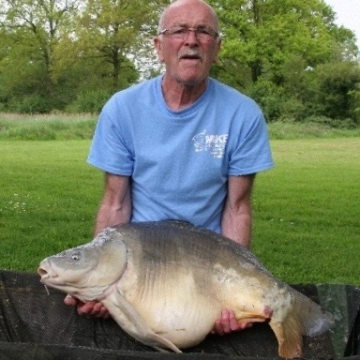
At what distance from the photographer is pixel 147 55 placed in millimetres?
44625

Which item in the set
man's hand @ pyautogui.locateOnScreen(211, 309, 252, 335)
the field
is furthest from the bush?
man's hand @ pyautogui.locateOnScreen(211, 309, 252, 335)

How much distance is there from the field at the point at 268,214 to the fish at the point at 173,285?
3583 mm

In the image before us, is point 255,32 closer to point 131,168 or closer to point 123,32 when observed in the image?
point 123,32

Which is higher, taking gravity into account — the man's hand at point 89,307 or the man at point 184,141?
the man at point 184,141

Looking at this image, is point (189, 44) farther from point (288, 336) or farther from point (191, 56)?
point (288, 336)

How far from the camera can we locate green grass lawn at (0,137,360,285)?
7031mm

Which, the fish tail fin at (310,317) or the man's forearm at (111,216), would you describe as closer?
the fish tail fin at (310,317)

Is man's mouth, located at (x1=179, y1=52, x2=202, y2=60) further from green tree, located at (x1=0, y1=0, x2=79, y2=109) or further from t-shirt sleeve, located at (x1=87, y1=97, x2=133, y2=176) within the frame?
green tree, located at (x1=0, y1=0, x2=79, y2=109)

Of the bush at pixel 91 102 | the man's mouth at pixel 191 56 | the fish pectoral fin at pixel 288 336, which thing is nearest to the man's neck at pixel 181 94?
the man's mouth at pixel 191 56

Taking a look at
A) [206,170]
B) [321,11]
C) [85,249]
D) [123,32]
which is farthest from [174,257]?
[321,11]

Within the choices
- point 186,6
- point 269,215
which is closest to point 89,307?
point 186,6

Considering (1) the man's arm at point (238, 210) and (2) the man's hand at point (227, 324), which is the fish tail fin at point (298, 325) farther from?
(1) the man's arm at point (238, 210)

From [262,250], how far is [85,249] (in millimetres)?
4901

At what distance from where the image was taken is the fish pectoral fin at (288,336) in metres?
2.79
